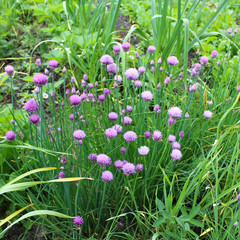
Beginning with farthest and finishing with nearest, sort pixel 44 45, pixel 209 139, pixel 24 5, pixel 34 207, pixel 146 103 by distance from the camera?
pixel 24 5 → pixel 44 45 → pixel 209 139 → pixel 146 103 → pixel 34 207

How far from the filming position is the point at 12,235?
143 cm

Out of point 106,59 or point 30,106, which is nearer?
point 30,106

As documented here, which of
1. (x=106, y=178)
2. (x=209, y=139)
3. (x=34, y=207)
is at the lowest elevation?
(x=34, y=207)

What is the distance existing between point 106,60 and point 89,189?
68 centimetres

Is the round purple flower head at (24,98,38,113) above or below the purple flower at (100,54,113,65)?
below

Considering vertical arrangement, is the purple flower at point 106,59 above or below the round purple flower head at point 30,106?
above

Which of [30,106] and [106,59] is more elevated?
[106,59]

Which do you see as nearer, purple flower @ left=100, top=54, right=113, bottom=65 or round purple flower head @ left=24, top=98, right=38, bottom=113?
round purple flower head @ left=24, top=98, right=38, bottom=113

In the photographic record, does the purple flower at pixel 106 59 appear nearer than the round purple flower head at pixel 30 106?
No

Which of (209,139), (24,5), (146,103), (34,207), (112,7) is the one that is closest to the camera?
(34,207)

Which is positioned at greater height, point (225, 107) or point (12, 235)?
point (225, 107)

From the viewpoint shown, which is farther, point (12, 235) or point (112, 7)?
point (112, 7)

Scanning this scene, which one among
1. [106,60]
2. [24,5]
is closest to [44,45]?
[24,5]

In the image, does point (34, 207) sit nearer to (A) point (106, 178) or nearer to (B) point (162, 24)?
(A) point (106, 178)
